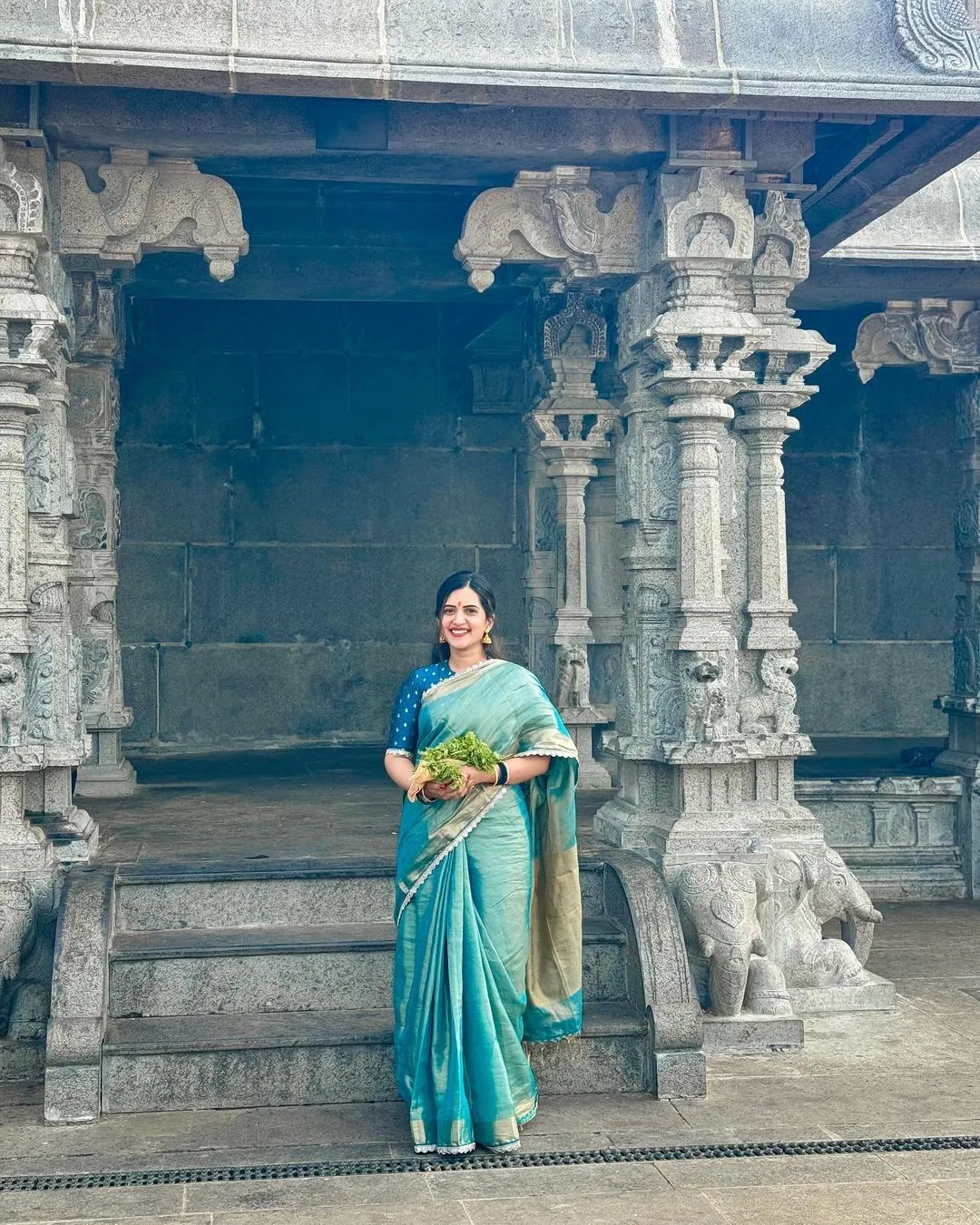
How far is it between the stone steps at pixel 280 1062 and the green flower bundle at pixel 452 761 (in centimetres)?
113

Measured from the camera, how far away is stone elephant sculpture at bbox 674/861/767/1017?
6.28 m

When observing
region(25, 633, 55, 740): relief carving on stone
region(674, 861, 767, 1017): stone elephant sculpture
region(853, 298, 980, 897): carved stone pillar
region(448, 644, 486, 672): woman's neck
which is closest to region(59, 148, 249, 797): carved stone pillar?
region(25, 633, 55, 740): relief carving on stone

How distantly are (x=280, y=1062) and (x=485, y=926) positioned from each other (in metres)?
1.03

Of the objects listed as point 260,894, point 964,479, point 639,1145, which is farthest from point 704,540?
point 964,479

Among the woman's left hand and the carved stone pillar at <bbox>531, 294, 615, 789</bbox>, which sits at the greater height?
the carved stone pillar at <bbox>531, 294, 615, 789</bbox>

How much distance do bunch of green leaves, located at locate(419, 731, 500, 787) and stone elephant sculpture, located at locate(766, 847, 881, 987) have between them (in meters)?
2.18

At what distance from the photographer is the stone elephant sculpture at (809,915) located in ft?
22.4

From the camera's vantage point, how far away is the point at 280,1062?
5.59m

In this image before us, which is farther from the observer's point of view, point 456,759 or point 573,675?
point 573,675

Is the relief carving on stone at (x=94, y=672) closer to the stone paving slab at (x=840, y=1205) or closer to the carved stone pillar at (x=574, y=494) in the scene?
the carved stone pillar at (x=574, y=494)

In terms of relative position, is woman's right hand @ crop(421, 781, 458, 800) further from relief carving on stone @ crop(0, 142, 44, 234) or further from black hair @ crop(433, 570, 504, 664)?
relief carving on stone @ crop(0, 142, 44, 234)

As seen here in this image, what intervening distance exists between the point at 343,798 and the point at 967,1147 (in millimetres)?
Result: 4626

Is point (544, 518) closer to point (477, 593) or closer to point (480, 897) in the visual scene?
point (477, 593)

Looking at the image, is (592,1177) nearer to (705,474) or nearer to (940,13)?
(705,474)
